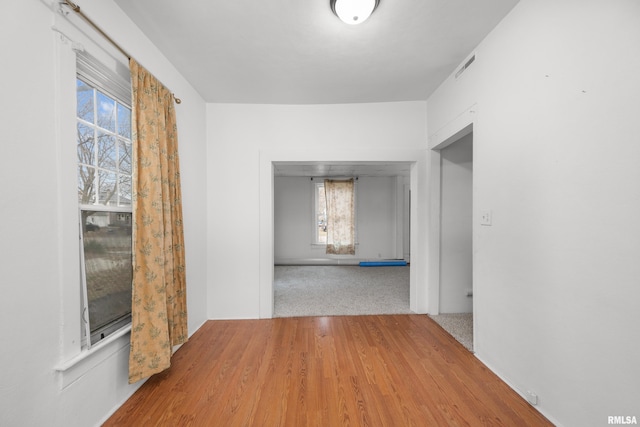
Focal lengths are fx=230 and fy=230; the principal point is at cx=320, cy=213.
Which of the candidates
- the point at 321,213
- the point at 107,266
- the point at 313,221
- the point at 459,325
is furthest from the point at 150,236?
the point at 321,213

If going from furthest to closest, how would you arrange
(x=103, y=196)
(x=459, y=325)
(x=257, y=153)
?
(x=257, y=153) < (x=459, y=325) < (x=103, y=196)

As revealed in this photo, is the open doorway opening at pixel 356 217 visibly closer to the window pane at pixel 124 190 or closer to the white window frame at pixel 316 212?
the white window frame at pixel 316 212

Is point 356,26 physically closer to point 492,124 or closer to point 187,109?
point 492,124

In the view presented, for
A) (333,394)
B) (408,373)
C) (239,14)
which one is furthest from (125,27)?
(408,373)

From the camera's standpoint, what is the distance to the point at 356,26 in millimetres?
1635

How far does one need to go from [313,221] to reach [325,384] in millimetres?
4498

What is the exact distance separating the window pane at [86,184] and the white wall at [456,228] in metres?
3.09

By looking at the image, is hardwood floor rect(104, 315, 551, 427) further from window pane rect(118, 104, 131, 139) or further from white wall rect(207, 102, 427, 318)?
window pane rect(118, 104, 131, 139)

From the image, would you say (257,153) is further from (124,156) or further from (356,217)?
(356,217)

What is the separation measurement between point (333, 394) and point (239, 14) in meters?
2.61

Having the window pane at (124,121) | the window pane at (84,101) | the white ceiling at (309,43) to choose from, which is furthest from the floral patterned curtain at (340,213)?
the window pane at (84,101)

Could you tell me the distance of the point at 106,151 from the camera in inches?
56.0

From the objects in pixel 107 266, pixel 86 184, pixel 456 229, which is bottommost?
pixel 107 266

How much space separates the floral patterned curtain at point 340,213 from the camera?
596 centimetres
